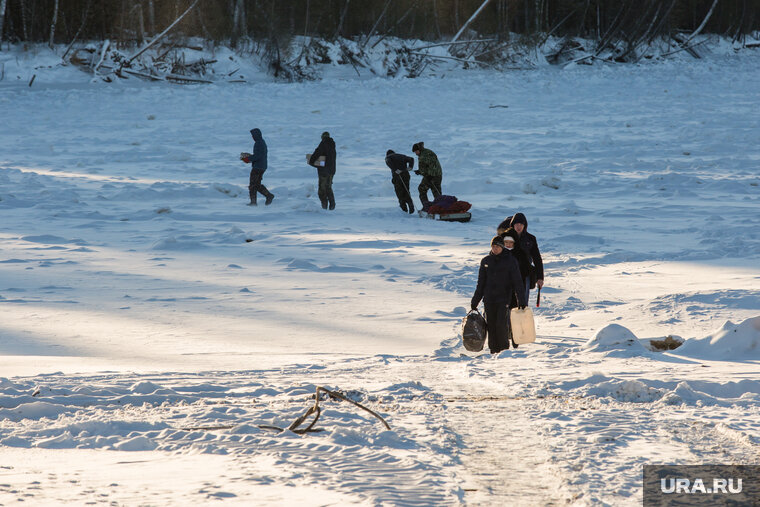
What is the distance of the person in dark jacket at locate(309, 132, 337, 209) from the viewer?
1460 centimetres

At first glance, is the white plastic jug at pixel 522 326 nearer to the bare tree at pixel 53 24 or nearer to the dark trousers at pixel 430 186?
the dark trousers at pixel 430 186

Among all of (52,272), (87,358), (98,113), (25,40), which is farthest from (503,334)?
(25,40)

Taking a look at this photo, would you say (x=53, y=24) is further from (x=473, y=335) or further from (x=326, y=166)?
(x=473, y=335)

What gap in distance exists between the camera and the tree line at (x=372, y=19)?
32.0 meters

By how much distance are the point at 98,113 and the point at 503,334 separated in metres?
20.7

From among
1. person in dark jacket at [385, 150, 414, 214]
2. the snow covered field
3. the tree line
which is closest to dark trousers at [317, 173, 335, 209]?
the snow covered field

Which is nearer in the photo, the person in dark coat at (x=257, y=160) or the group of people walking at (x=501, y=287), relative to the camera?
the group of people walking at (x=501, y=287)

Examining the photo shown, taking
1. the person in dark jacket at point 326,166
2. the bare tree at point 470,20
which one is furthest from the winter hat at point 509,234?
the bare tree at point 470,20

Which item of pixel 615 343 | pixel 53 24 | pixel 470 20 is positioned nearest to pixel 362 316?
pixel 615 343

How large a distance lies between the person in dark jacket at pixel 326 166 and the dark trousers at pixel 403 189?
1119mm

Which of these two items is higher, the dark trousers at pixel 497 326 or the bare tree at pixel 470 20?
the bare tree at pixel 470 20

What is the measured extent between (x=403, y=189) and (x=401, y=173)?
0.32m

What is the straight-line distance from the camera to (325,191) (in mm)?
15039

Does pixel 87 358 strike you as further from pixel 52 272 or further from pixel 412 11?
pixel 412 11
